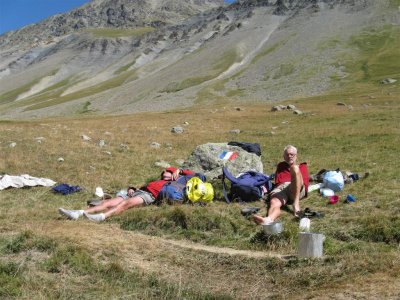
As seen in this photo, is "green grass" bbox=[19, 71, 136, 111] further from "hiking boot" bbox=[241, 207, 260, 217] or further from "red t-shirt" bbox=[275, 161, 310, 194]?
"hiking boot" bbox=[241, 207, 260, 217]

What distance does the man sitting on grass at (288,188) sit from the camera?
12.3 m

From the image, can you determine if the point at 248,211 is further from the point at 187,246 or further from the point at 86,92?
the point at 86,92

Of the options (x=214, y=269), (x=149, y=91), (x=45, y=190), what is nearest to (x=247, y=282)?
(x=214, y=269)

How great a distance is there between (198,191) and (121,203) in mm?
2264

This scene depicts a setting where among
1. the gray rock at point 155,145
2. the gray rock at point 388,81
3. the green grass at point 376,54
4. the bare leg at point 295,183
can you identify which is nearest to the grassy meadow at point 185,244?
the bare leg at point 295,183

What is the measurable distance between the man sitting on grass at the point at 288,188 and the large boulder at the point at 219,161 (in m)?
3.84

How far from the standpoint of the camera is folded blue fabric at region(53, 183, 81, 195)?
16953mm

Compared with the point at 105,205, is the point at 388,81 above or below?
below

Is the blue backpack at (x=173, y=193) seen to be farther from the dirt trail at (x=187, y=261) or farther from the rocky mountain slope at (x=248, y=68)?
the rocky mountain slope at (x=248, y=68)

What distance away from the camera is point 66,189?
17.0 m

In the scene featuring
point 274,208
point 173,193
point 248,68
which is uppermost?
point 173,193

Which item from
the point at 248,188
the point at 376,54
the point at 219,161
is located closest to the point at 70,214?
the point at 248,188

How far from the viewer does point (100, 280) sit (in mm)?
8273

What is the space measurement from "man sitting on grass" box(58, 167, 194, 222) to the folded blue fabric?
3527 millimetres
